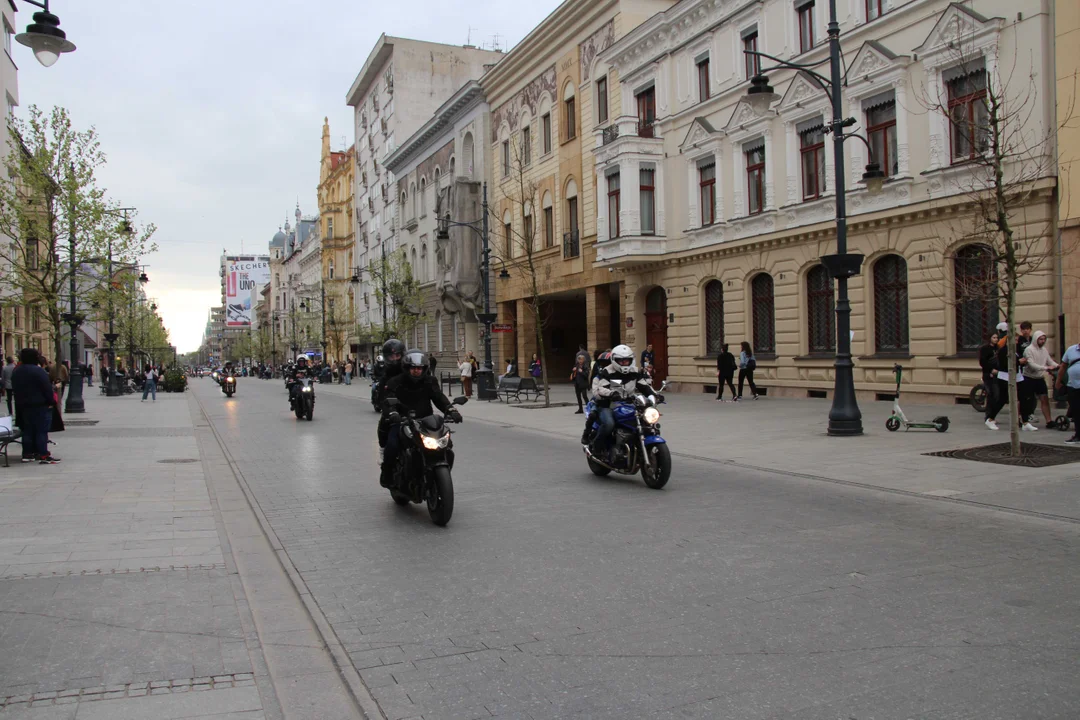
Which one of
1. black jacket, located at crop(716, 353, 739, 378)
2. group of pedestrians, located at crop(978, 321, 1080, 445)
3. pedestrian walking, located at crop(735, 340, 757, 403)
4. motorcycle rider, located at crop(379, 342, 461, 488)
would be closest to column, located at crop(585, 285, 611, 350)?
black jacket, located at crop(716, 353, 739, 378)

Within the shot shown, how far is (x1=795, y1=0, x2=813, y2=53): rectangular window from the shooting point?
917 inches

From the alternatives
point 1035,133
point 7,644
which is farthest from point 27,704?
point 1035,133

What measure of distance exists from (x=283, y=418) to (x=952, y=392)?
1608 cm

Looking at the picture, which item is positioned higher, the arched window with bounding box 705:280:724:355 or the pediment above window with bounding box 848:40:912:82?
the pediment above window with bounding box 848:40:912:82

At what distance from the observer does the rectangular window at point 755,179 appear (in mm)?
25453

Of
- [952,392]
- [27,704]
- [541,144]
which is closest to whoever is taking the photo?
[27,704]

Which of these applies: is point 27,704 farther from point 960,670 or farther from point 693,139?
point 693,139

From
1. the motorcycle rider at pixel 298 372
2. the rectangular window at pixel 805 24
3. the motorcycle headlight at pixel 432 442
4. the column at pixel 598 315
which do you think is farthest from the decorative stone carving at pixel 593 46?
the motorcycle headlight at pixel 432 442

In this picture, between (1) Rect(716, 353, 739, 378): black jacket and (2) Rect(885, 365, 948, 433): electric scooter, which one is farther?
(1) Rect(716, 353, 739, 378): black jacket

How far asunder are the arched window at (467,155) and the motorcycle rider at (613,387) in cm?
3722

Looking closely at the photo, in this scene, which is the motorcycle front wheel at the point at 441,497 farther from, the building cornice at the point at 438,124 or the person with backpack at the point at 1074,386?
the building cornice at the point at 438,124

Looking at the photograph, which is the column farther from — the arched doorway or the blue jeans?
the blue jeans

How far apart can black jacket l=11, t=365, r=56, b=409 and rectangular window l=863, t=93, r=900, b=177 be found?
17.6 meters

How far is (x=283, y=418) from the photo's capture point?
904 inches
